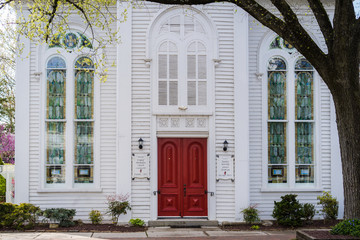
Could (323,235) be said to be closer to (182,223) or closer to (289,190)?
(289,190)

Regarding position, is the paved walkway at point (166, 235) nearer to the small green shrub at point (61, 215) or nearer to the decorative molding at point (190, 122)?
the small green shrub at point (61, 215)

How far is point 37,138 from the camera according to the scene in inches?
563

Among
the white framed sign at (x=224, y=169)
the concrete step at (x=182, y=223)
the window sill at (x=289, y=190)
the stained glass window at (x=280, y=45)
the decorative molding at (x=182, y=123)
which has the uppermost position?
the stained glass window at (x=280, y=45)

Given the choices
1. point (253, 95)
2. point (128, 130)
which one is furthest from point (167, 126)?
point (253, 95)

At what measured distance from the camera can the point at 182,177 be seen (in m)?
14.4

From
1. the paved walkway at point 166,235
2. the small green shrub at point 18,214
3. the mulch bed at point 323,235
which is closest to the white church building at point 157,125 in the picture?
the small green shrub at point 18,214

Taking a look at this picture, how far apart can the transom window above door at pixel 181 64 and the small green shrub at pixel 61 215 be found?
154 inches

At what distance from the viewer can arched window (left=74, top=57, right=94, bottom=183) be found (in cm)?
1444

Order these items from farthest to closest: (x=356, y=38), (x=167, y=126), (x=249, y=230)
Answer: (x=167, y=126)
(x=249, y=230)
(x=356, y=38)

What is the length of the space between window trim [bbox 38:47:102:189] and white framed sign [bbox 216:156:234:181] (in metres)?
3.58

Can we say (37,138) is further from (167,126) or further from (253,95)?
(253,95)

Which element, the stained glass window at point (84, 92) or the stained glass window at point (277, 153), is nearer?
the stained glass window at point (84, 92)

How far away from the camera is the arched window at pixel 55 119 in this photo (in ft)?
47.2

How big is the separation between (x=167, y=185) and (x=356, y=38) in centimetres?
715
